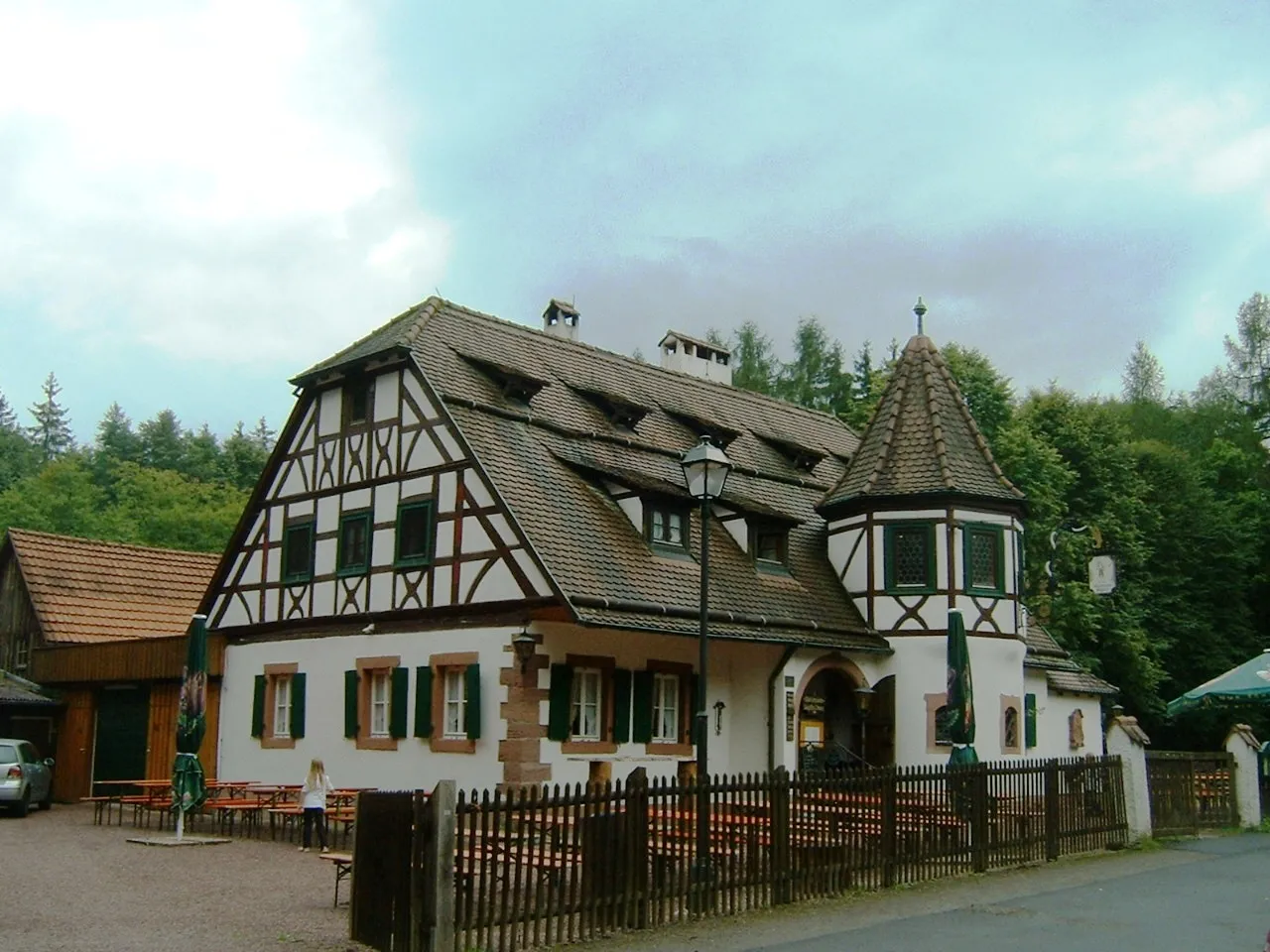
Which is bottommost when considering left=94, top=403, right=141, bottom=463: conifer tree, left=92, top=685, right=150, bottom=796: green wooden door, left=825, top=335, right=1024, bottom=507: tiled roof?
left=92, top=685, right=150, bottom=796: green wooden door

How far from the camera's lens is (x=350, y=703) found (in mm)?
23812

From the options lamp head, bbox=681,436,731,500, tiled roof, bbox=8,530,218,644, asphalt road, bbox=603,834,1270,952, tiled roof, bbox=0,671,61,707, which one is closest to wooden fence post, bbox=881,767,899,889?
asphalt road, bbox=603,834,1270,952

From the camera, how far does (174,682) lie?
28516 mm

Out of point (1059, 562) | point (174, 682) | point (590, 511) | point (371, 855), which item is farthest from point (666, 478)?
point (1059, 562)

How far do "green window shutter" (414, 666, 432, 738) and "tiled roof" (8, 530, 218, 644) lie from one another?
44.6ft

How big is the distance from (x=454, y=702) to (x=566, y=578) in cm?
325

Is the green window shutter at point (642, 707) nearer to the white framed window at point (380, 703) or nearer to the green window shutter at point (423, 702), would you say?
the green window shutter at point (423, 702)

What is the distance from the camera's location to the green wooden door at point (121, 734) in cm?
2930

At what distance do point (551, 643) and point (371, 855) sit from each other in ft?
31.4

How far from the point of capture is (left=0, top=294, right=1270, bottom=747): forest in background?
4181 centimetres

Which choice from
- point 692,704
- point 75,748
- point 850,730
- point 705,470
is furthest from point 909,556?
point 75,748

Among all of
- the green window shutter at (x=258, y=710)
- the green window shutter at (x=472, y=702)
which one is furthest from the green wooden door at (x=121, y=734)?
the green window shutter at (x=472, y=702)

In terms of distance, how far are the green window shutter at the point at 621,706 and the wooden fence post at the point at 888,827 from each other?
22.6 ft

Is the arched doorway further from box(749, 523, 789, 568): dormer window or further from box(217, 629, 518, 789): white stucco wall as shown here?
box(217, 629, 518, 789): white stucco wall
